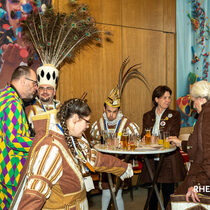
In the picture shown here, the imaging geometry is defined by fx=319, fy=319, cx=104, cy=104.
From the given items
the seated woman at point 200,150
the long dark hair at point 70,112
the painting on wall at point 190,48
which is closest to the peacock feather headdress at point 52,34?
the seated woman at point 200,150

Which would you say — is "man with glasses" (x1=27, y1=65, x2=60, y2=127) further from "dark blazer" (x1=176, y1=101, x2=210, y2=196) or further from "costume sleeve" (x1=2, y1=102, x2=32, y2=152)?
"dark blazer" (x1=176, y1=101, x2=210, y2=196)

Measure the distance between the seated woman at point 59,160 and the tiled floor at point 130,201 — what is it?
2720 millimetres

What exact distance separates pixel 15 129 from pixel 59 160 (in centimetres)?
116

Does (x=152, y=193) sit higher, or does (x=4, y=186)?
(x=4, y=186)

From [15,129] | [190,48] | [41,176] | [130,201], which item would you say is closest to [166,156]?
[130,201]

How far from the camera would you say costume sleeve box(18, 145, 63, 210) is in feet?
5.20

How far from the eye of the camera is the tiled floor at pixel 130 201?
14.9ft

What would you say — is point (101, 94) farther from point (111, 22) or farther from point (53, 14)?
point (53, 14)

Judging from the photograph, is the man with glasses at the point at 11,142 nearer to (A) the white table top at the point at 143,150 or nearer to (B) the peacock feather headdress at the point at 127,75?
(A) the white table top at the point at 143,150

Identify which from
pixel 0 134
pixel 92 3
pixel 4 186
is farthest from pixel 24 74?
pixel 92 3

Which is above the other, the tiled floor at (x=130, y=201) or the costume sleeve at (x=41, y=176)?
the costume sleeve at (x=41, y=176)

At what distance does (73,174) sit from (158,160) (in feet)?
7.50

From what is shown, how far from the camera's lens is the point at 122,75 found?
17.9ft

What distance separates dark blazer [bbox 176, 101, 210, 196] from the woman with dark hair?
1.02 m
